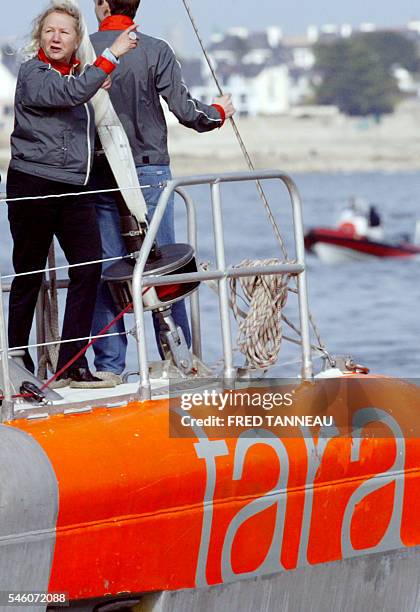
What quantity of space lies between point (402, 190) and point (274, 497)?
77.9m

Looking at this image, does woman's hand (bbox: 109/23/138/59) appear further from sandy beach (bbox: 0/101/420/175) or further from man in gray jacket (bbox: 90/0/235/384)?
sandy beach (bbox: 0/101/420/175)

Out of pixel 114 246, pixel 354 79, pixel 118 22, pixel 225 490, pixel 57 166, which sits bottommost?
pixel 354 79

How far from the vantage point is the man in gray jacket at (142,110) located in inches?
284

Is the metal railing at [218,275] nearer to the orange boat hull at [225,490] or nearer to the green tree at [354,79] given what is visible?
the orange boat hull at [225,490]

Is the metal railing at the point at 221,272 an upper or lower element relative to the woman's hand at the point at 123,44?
lower

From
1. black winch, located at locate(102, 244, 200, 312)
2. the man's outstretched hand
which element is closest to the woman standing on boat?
black winch, located at locate(102, 244, 200, 312)

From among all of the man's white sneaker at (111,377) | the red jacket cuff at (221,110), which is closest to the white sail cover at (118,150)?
the red jacket cuff at (221,110)

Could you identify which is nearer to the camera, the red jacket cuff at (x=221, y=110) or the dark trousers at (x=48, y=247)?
the dark trousers at (x=48, y=247)

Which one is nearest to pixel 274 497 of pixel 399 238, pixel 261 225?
pixel 399 238

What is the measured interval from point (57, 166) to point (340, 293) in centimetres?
2336

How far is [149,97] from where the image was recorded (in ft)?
24.1

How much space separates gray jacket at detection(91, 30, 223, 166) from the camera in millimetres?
7184

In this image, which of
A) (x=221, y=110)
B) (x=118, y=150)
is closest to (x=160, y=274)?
(x=118, y=150)

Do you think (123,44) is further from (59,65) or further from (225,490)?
(225,490)
